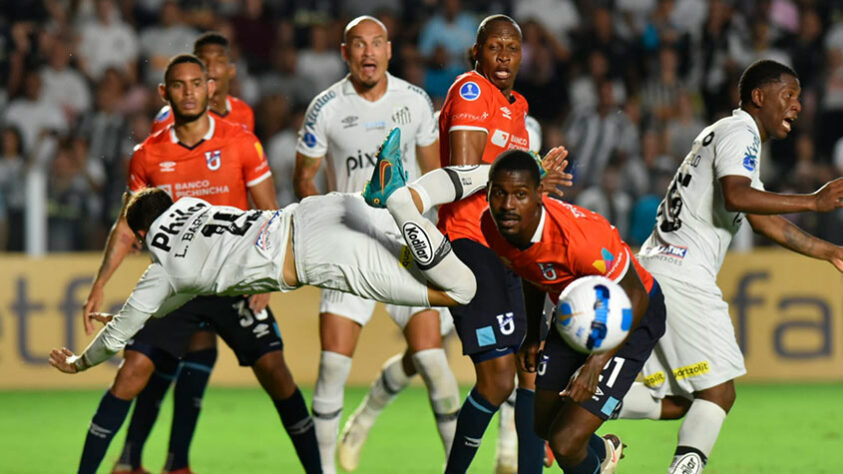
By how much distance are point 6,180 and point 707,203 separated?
25.6 ft

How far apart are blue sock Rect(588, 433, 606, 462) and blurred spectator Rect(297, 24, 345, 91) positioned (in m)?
8.85

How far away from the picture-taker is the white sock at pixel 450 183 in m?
5.66

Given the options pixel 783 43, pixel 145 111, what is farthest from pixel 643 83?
pixel 145 111

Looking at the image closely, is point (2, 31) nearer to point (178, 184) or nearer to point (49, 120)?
point (49, 120)

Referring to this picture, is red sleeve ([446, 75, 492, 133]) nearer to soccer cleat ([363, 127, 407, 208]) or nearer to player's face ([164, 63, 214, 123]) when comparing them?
soccer cleat ([363, 127, 407, 208])

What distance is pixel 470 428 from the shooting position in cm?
599

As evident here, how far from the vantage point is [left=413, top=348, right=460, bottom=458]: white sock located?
23.8ft

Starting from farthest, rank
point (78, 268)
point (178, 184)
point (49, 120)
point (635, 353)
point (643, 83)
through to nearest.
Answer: point (643, 83), point (49, 120), point (78, 268), point (178, 184), point (635, 353)

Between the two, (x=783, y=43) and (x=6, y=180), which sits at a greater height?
(x=783, y=43)

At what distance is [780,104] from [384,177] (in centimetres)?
204

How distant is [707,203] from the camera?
20.6 ft

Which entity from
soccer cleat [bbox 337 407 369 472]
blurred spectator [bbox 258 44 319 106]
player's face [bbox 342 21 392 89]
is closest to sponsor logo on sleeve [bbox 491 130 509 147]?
player's face [bbox 342 21 392 89]

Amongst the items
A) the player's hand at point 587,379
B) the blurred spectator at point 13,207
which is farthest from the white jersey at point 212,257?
the blurred spectator at point 13,207

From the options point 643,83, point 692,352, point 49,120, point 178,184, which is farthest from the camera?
point 643,83
